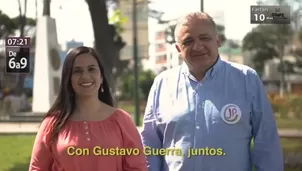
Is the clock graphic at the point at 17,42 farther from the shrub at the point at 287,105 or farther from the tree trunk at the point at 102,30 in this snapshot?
the shrub at the point at 287,105

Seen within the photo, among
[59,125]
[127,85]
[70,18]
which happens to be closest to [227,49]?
[127,85]

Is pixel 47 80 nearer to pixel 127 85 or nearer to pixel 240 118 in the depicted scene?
pixel 127 85

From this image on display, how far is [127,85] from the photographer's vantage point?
2197mm

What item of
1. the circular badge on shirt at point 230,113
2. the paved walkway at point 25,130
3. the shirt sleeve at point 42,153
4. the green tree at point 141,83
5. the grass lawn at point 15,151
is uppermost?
the green tree at point 141,83

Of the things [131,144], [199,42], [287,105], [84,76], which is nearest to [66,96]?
[84,76]

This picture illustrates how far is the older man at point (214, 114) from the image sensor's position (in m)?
1.13

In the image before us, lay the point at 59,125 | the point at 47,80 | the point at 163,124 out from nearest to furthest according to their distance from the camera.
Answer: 1. the point at 59,125
2. the point at 163,124
3. the point at 47,80

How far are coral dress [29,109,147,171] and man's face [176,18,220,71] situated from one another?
23 cm

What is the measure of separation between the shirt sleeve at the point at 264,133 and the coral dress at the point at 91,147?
30cm

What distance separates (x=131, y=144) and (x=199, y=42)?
308 mm

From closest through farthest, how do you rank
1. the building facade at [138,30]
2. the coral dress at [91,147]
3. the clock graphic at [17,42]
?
the coral dress at [91,147] → the clock graphic at [17,42] → the building facade at [138,30]

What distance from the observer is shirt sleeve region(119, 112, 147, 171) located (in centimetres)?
108

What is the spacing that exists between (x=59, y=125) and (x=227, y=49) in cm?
127

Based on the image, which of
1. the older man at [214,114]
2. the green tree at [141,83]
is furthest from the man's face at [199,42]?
the green tree at [141,83]
